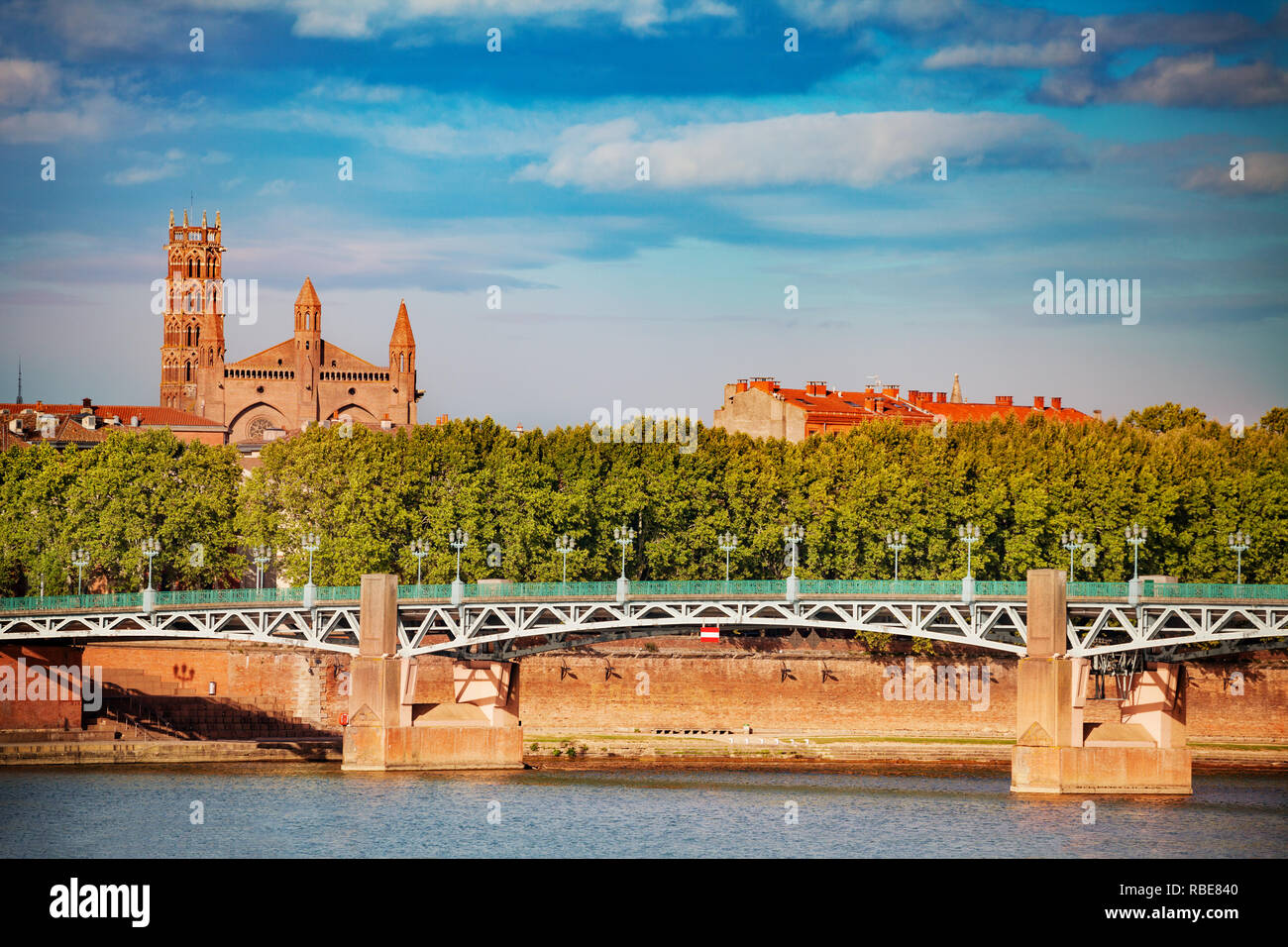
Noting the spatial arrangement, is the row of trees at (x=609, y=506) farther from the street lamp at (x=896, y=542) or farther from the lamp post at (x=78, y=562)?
the lamp post at (x=78, y=562)

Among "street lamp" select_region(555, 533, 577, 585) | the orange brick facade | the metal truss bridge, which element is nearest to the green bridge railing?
the metal truss bridge

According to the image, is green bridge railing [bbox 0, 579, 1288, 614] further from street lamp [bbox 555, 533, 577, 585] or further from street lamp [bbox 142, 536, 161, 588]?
street lamp [bbox 555, 533, 577, 585]

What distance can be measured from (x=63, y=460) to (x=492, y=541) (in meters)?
17.7

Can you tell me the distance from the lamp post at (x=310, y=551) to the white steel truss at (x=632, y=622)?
453mm

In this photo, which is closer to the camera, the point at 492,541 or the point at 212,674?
the point at 212,674

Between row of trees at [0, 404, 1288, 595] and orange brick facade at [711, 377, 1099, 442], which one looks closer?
row of trees at [0, 404, 1288, 595]

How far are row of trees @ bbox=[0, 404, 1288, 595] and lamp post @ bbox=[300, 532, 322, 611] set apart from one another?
0.52 metres

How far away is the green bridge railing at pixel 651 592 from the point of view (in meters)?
65.8

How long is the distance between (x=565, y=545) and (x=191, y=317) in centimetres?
7059

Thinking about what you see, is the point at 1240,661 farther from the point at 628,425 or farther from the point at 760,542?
the point at 628,425

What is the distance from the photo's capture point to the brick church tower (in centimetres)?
13700

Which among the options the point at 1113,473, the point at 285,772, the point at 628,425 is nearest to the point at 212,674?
the point at 285,772

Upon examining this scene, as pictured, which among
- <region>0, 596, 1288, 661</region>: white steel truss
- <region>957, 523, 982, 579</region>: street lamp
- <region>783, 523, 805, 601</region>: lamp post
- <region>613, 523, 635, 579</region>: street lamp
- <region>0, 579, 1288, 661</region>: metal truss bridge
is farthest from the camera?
<region>613, 523, 635, 579</region>: street lamp

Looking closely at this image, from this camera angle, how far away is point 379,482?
81.2m
